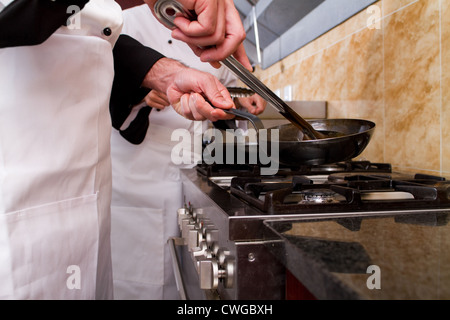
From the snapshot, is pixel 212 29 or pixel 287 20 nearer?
pixel 212 29

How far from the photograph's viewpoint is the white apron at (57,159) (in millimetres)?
638

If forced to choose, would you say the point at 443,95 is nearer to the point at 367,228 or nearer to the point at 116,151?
the point at 367,228

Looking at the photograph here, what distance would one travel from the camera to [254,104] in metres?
1.44

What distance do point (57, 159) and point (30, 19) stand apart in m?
0.27

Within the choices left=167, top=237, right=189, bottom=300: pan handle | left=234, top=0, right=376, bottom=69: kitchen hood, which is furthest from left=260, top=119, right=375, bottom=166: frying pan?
left=234, top=0, right=376, bottom=69: kitchen hood

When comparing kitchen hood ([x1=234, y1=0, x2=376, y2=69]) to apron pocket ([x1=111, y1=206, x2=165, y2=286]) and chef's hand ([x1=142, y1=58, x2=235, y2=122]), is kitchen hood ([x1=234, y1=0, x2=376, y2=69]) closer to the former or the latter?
chef's hand ([x1=142, y1=58, x2=235, y2=122])

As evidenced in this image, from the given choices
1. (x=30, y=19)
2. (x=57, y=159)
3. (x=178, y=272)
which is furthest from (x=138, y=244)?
(x=30, y=19)

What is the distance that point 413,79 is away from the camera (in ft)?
3.29

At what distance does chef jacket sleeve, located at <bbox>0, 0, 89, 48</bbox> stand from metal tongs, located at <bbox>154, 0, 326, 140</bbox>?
0.44 ft

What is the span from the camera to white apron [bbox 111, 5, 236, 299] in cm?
145

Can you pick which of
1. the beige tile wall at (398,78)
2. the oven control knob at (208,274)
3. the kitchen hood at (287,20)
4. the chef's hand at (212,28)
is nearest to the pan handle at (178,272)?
the oven control knob at (208,274)

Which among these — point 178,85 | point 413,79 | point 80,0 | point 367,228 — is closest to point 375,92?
point 413,79

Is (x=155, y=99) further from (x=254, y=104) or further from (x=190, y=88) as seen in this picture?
(x=254, y=104)
